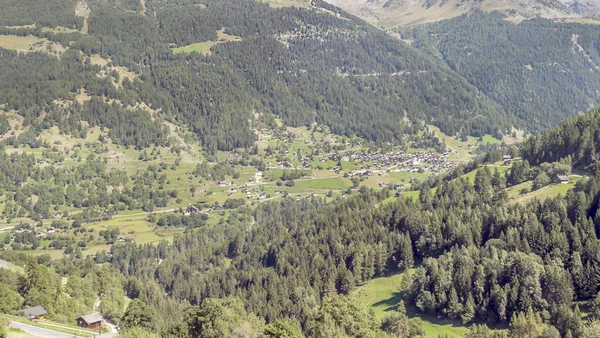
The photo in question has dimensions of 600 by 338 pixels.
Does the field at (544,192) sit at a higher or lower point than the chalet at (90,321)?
lower

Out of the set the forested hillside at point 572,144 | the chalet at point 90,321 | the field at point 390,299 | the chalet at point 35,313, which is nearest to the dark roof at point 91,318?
the chalet at point 90,321

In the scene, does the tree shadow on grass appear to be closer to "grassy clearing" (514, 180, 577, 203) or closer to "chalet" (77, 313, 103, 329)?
"grassy clearing" (514, 180, 577, 203)

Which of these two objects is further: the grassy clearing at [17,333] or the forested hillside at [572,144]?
the forested hillside at [572,144]

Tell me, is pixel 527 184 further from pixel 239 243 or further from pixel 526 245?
pixel 239 243

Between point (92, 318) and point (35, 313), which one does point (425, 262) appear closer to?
point (92, 318)

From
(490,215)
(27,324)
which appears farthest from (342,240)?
(27,324)

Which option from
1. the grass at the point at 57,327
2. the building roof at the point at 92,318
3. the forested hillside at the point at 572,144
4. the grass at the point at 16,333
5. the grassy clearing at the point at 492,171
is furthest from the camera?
the grassy clearing at the point at 492,171

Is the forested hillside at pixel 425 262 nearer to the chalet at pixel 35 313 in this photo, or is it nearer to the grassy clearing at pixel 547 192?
the grassy clearing at pixel 547 192
